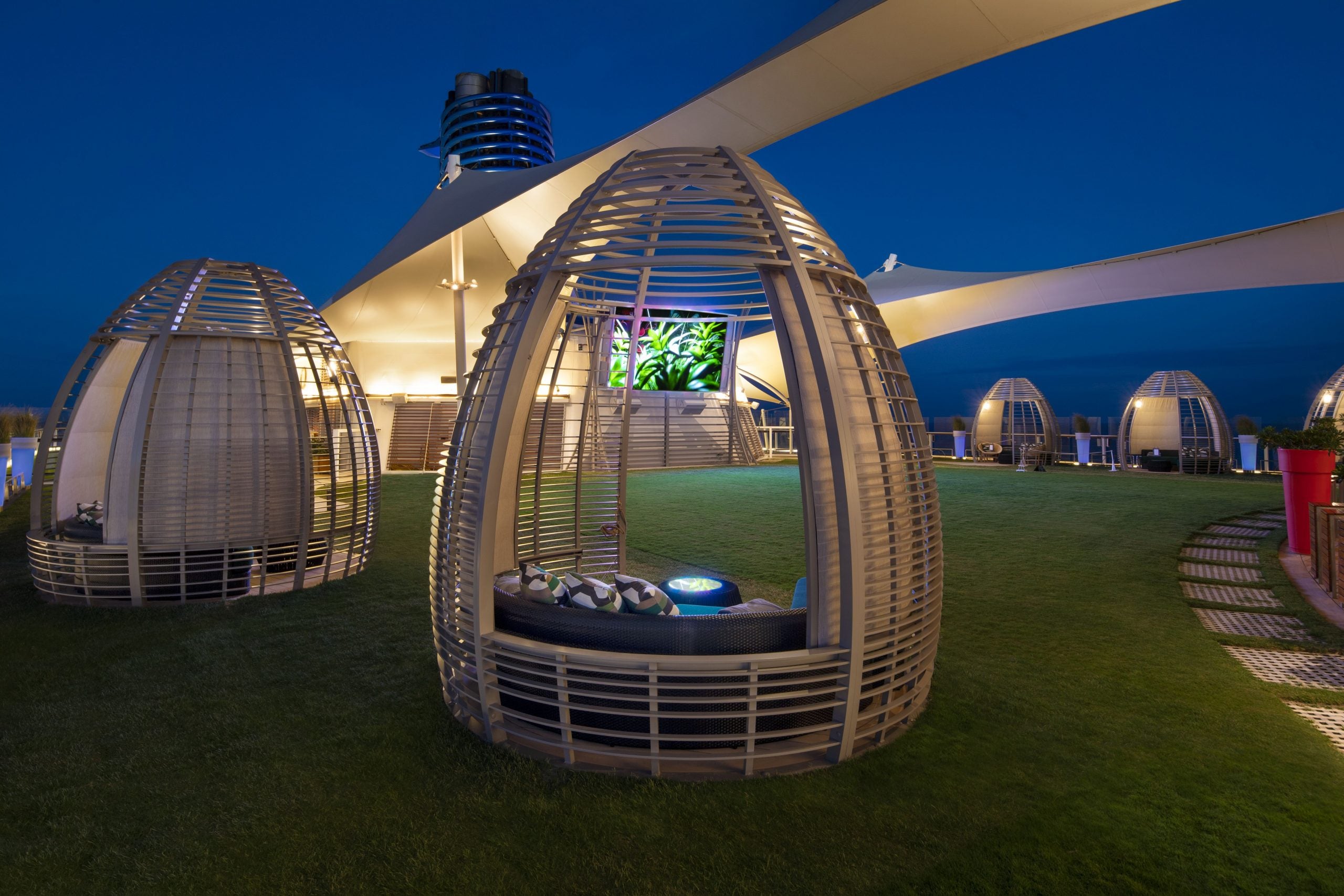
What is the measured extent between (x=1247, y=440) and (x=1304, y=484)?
49.3ft

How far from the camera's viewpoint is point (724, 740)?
314 centimetres

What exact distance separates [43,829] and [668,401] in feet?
64.0

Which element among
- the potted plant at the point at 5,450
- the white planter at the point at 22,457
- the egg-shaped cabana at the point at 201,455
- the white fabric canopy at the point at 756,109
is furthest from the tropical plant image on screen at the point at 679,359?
the egg-shaped cabana at the point at 201,455

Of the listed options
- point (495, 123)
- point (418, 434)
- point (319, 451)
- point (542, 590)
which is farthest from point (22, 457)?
point (495, 123)

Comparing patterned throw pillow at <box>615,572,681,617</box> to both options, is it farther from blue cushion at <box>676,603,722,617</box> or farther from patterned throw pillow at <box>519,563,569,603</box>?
blue cushion at <box>676,603,722,617</box>

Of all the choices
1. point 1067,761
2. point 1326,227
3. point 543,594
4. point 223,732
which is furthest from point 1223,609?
point 1326,227

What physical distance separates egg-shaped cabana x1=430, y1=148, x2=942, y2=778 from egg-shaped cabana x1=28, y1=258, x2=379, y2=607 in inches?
131

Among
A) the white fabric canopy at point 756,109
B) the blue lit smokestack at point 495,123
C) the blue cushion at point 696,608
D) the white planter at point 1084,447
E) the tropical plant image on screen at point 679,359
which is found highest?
the blue lit smokestack at point 495,123

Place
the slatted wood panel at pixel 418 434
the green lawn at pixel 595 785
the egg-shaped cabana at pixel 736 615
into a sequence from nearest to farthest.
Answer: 1. the green lawn at pixel 595 785
2. the egg-shaped cabana at pixel 736 615
3. the slatted wood panel at pixel 418 434

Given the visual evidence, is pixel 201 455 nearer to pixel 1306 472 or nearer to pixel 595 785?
pixel 595 785

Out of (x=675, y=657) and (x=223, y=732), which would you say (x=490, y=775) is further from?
(x=223, y=732)

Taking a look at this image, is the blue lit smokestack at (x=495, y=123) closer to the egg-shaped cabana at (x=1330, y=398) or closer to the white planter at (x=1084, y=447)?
the white planter at (x=1084, y=447)

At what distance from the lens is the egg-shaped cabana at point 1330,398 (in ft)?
62.5

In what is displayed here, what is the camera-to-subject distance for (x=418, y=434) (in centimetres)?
2245
